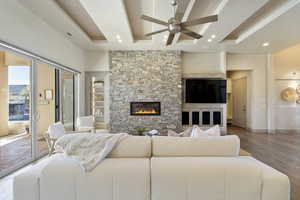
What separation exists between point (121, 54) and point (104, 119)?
267 centimetres

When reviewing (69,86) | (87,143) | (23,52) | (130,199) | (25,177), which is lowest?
(130,199)

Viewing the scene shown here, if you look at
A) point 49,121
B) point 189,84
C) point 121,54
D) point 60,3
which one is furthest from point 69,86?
point 189,84

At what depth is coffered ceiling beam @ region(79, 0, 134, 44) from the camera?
3596 millimetres

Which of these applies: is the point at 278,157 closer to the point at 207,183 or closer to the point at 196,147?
the point at 196,147

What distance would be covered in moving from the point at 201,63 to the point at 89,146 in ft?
20.1

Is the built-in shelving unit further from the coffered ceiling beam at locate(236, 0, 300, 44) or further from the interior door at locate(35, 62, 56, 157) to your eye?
the coffered ceiling beam at locate(236, 0, 300, 44)

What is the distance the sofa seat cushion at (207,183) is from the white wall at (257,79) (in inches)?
255

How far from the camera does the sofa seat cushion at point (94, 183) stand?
168cm

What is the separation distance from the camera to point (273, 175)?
1693 mm

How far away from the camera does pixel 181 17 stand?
174 inches

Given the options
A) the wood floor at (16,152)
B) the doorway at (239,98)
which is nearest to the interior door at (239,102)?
the doorway at (239,98)

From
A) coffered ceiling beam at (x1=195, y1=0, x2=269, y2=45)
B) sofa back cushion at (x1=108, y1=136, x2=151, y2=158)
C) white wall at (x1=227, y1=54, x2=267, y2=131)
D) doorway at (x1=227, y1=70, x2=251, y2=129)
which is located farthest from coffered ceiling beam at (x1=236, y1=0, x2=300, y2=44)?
sofa back cushion at (x1=108, y1=136, x2=151, y2=158)

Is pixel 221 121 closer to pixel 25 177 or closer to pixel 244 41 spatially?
pixel 244 41

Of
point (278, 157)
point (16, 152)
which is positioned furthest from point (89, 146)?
point (278, 157)
